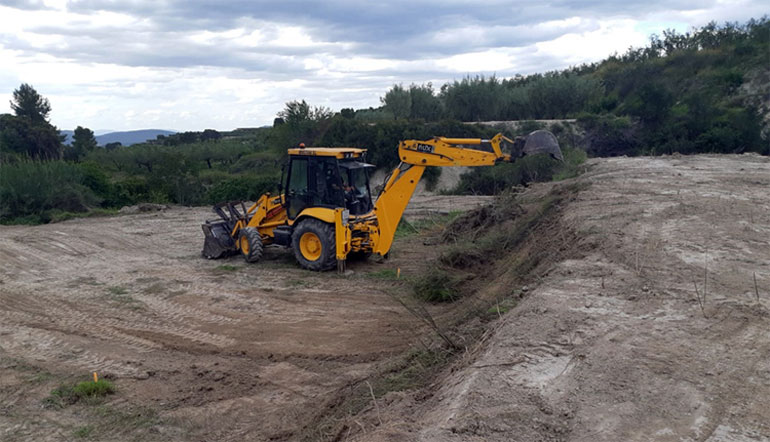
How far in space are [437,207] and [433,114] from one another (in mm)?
18586

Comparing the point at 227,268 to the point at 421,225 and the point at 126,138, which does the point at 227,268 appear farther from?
the point at 126,138

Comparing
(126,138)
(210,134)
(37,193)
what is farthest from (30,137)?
(126,138)

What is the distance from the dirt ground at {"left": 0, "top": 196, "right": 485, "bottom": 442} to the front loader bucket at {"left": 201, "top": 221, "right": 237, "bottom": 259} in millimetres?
276

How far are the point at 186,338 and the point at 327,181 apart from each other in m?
4.21

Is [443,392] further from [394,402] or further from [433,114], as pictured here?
[433,114]

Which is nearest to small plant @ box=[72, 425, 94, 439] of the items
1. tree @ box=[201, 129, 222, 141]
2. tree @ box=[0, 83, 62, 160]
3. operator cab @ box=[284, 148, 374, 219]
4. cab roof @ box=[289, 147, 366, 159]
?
operator cab @ box=[284, 148, 374, 219]

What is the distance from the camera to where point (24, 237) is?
51.4ft

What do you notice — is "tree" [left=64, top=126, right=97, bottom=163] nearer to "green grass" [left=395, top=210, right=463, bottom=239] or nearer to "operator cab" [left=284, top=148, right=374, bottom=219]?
"green grass" [left=395, top=210, right=463, bottom=239]

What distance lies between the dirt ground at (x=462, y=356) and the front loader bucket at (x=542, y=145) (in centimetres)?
Answer: 113

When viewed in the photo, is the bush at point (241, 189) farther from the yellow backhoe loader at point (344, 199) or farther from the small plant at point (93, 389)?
the small plant at point (93, 389)

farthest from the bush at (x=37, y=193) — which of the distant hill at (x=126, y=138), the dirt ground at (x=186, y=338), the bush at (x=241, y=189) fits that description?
the distant hill at (x=126, y=138)

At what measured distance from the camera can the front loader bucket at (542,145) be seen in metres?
9.47

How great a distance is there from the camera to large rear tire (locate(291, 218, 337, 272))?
11141 mm

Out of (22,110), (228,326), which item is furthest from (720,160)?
(22,110)
